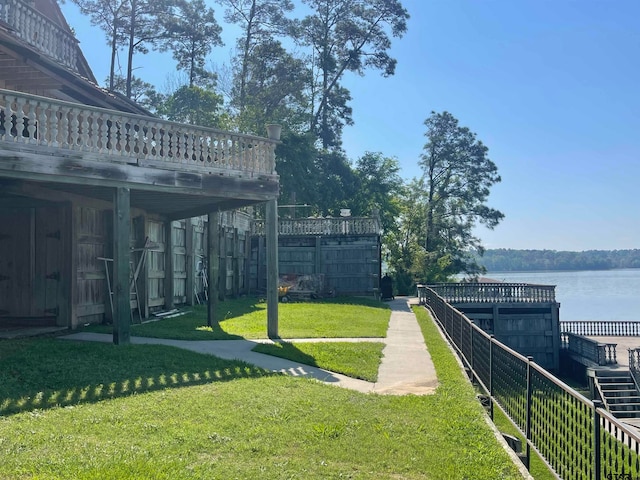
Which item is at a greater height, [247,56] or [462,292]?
[247,56]

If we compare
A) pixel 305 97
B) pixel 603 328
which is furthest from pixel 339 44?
pixel 603 328

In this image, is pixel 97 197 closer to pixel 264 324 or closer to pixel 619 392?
pixel 264 324

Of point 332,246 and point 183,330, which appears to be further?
point 332,246

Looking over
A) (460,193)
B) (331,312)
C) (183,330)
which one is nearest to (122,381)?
(183,330)

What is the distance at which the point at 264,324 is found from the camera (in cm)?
1506

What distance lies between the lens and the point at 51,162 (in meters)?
9.39

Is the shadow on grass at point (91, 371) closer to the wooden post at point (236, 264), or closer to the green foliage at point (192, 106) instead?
the wooden post at point (236, 264)

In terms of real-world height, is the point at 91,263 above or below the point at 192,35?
below

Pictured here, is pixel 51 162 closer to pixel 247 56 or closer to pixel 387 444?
pixel 387 444

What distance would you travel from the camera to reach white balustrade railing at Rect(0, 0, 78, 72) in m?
13.2

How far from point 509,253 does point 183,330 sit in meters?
157

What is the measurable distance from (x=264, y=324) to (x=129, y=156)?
243 inches

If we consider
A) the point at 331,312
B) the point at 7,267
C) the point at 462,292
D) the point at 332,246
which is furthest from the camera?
the point at 462,292

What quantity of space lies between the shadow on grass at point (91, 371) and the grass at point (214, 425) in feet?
0.07
